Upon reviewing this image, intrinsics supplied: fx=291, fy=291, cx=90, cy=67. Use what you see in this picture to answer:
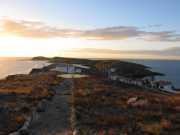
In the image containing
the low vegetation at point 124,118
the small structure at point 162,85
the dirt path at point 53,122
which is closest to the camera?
the low vegetation at point 124,118

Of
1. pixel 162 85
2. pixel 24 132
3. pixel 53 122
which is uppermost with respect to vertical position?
pixel 24 132

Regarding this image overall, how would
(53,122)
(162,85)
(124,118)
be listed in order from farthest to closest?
(162,85), (124,118), (53,122)

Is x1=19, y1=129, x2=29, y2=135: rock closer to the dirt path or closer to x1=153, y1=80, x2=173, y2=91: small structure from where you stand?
the dirt path

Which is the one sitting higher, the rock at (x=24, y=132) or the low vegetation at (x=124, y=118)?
the rock at (x=24, y=132)

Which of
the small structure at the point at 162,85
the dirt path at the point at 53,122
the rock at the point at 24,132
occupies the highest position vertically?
the rock at the point at 24,132

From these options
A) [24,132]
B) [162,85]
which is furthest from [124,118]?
[162,85]

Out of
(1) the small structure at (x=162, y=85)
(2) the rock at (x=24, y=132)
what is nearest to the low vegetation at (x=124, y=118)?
(2) the rock at (x=24, y=132)

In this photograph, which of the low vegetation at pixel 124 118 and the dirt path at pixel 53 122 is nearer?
the low vegetation at pixel 124 118

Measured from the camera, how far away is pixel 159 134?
48.6 feet

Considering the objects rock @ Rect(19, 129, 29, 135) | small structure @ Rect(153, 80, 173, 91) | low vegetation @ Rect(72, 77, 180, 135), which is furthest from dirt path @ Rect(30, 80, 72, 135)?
small structure @ Rect(153, 80, 173, 91)

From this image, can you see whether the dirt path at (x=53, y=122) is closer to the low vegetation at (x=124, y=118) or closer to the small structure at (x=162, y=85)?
the low vegetation at (x=124, y=118)

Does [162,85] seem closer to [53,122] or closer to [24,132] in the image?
[53,122]

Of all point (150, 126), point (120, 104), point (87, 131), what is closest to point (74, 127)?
point (87, 131)

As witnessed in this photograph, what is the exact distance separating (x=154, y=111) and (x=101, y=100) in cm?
658
